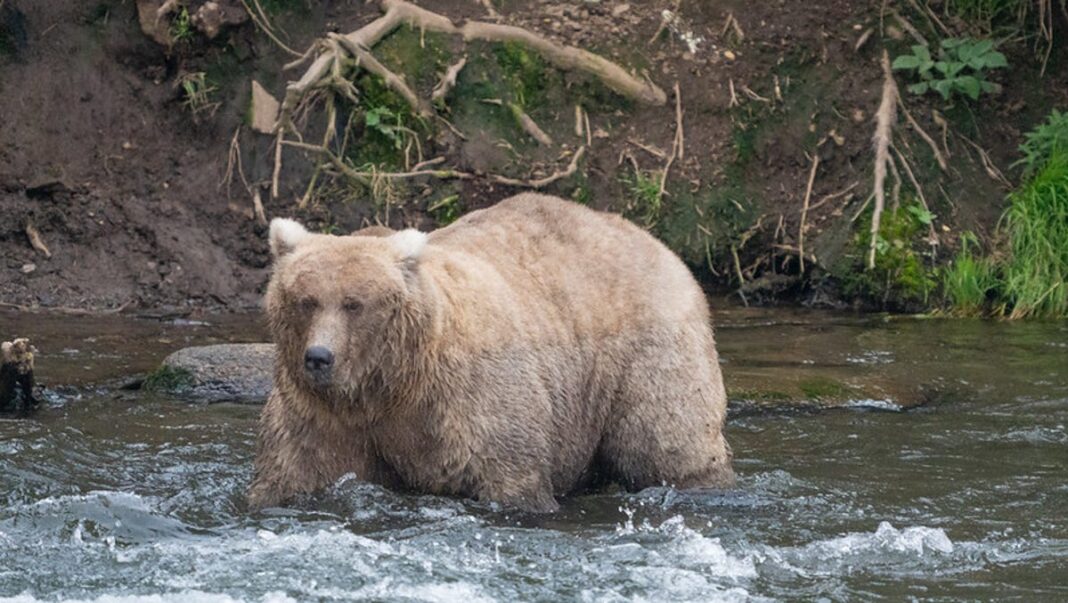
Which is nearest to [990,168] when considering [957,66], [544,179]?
[957,66]

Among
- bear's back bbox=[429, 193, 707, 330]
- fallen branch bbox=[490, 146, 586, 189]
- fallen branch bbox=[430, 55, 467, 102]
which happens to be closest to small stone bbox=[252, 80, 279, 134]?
fallen branch bbox=[430, 55, 467, 102]

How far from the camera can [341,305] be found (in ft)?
21.2

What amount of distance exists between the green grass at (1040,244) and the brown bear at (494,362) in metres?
5.14

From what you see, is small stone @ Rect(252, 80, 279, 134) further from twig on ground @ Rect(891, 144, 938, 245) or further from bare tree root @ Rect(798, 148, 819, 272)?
twig on ground @ Rect(891, 144, 938, 245)

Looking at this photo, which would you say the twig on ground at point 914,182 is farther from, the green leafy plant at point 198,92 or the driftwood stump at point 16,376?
the driftwood stump at point 16,376

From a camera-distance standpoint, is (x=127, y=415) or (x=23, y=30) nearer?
(x=127, y=415)

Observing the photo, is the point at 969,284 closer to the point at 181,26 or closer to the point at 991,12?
the point at 991,12

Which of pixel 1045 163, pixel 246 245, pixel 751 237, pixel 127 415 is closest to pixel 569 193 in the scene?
pixel 751 237

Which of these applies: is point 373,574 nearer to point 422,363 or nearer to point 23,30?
point 422,363

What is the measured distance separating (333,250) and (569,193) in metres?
6.56

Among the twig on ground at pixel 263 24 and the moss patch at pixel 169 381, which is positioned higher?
the twig on ground at pixel 263 24

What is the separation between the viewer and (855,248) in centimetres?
1295

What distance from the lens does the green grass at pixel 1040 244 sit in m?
12.5

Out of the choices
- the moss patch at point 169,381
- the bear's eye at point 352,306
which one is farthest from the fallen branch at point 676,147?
the bear's eye at point 352,306
